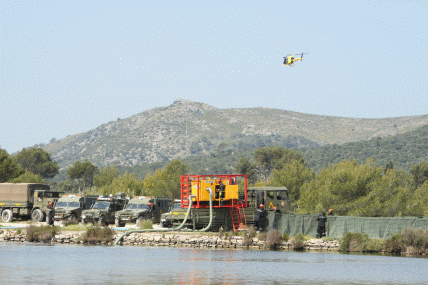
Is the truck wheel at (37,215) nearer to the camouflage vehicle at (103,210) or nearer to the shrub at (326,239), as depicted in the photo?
the camouflage vehicle at (103,210)

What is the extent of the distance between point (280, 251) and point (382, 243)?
5.51 m

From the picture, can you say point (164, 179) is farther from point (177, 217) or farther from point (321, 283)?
point (321, 283)

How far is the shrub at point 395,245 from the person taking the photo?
33.4 metres

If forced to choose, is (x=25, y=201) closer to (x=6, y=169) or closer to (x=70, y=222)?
(x=70, y=222)

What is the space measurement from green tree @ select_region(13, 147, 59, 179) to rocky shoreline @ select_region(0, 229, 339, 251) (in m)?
105

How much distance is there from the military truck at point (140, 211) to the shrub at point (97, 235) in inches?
228

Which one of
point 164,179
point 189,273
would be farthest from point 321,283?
point 164,179

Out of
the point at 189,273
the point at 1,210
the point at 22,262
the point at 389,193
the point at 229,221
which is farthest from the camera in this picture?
the point at 389,193

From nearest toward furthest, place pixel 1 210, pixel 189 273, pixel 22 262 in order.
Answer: pixel 189 273 → pixel 22 262 → pixel 1 210

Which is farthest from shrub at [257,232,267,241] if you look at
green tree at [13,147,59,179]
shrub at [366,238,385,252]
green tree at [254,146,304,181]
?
green tree at [13,147,59,179]

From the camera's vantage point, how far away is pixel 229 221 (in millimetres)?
39125

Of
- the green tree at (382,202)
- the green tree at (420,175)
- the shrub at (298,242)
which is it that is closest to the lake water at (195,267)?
the shrub at (298,242)

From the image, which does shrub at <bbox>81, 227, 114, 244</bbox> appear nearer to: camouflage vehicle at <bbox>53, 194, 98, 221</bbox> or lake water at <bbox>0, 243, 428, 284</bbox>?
lake water at <bbox>0, 243, 428, 284</bbox>

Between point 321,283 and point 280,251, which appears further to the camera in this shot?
point 280,251
